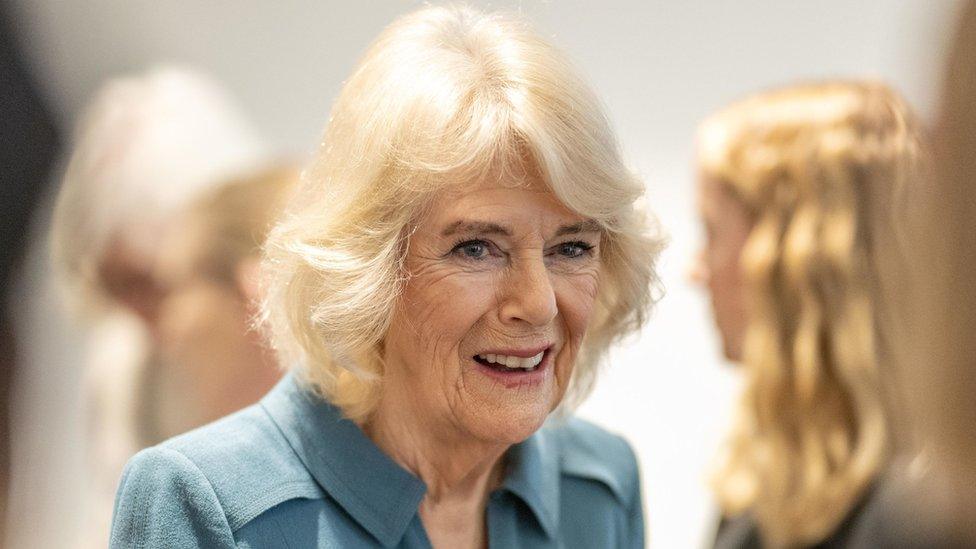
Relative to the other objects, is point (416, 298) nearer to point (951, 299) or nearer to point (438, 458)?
point (438, 458)

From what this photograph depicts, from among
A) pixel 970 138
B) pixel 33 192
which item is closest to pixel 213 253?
pixel 33 192

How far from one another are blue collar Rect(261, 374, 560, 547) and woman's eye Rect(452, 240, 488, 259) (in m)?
0.34

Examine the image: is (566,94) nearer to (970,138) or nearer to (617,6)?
(970,138)

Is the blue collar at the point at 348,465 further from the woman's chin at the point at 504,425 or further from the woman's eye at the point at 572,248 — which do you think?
the woman's eye at the point at 572,248

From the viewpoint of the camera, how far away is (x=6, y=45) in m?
4.49

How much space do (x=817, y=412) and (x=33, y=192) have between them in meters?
2.88

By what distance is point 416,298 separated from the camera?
188 centimetres

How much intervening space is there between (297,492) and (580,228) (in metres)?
0.58

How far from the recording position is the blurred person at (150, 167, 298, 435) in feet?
10.9


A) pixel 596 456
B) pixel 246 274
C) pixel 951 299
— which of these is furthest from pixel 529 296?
pixel 246 274

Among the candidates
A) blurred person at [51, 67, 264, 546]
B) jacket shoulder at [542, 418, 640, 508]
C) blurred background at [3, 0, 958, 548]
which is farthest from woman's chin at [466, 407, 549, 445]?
blurred background at [3, 0, 958, 548]

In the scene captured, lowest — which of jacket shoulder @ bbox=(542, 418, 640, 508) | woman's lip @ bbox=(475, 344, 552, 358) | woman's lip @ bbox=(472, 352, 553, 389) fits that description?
jacket shoulder @ bbox=(542, 418, 640, 508)

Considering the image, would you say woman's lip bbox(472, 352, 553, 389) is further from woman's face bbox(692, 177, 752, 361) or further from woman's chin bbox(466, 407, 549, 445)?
woman's face bbox(692, 177, 752, 361)

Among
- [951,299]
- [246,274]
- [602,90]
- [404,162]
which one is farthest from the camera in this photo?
[602,90]
